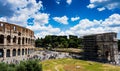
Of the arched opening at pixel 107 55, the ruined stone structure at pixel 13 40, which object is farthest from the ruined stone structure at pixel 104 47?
the ruined stone structure at pixel 13 40

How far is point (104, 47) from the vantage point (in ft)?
249

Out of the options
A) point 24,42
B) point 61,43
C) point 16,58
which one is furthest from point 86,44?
point 61,43

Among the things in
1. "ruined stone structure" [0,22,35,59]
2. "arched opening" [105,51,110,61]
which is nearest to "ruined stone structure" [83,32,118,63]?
"arched opening" [105,51,110,61]

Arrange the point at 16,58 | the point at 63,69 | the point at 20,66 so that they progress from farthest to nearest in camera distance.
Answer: the point at 16,58 → the point at 63,69 → the point at 20,66

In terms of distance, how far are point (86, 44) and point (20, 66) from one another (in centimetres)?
5356

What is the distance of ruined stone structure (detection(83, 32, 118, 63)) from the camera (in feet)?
243

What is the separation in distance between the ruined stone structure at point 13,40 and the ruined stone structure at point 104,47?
91.4ft

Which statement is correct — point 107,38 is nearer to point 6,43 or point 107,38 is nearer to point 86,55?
point 86,55

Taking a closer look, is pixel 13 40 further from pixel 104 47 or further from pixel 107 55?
pixel 107 55

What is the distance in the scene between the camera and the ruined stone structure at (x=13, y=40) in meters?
56.5

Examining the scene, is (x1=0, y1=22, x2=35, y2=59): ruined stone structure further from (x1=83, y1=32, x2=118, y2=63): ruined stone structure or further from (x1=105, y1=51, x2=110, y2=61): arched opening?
(x1=105, y1=51, x2=110, y2=61): arched opening

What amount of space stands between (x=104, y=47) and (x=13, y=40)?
3548cm

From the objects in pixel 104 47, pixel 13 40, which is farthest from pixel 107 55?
pixel 13 40

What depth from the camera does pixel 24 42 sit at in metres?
69.8
